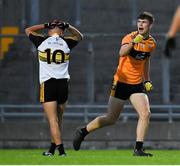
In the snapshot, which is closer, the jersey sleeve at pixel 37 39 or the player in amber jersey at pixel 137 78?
the player in amber jersey at pixel 137 78

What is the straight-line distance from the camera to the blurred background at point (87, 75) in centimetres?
2180

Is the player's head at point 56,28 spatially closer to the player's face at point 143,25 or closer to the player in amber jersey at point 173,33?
the player's face at point 143,25

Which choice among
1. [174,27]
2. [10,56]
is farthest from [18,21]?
[174,27]

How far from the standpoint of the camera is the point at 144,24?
53.0 ft

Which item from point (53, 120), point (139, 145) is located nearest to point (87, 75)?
point (53, 120)

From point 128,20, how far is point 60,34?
41.4 feet

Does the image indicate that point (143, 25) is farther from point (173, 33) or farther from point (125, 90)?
point (173, 33)

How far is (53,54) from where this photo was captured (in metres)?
16.3

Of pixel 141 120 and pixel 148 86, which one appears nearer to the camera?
pixel 141 120

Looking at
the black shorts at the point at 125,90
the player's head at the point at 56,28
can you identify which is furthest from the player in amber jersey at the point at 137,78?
the player's head at the point at 56,28

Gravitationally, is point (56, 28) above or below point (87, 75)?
above

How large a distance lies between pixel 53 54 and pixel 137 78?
140 centimetres

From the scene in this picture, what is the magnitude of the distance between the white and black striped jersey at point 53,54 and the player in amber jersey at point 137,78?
2.80 feet

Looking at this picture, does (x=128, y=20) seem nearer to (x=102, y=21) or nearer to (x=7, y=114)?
(x=102, y=21)
